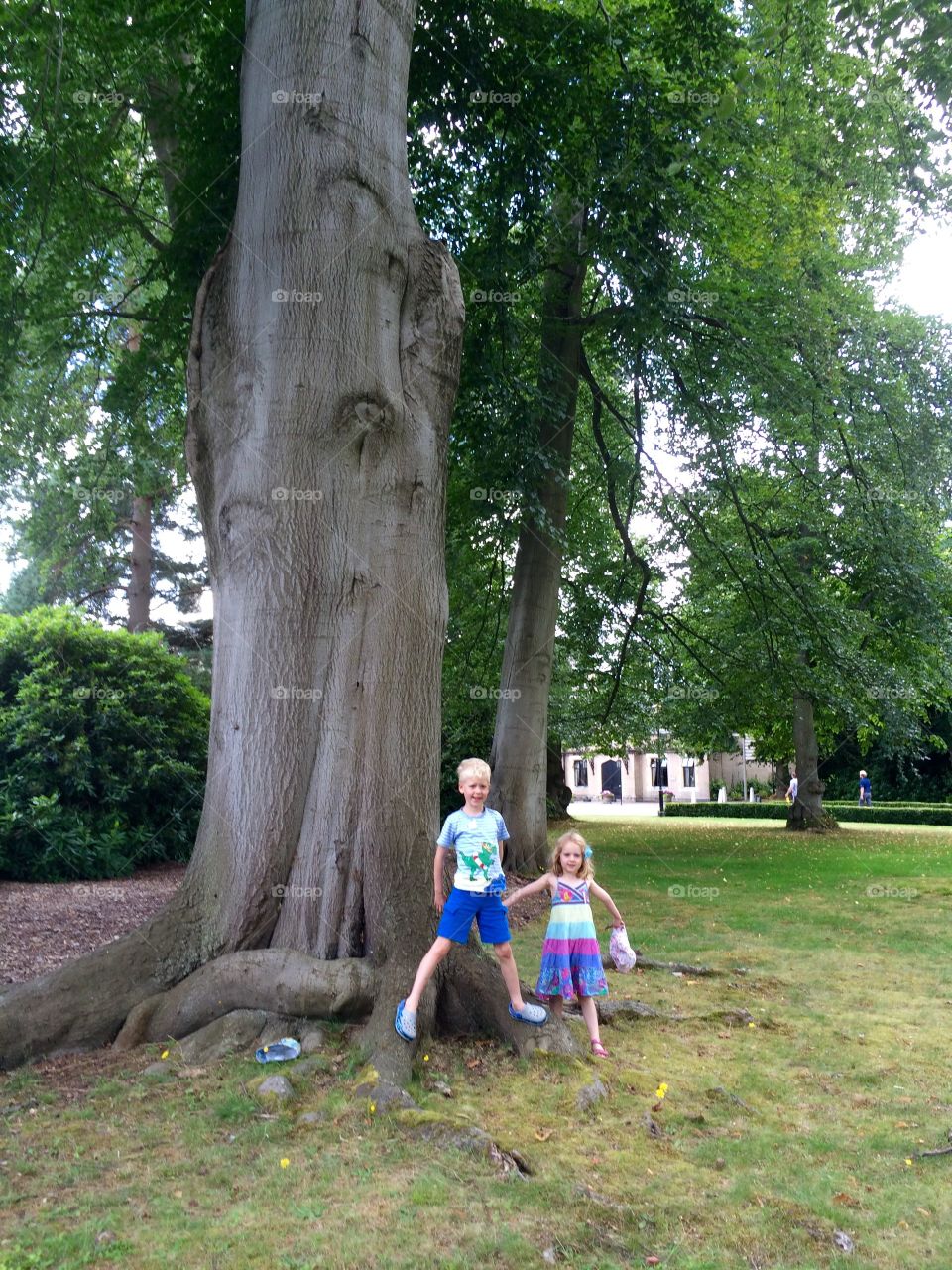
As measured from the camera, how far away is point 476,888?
551 centimetres

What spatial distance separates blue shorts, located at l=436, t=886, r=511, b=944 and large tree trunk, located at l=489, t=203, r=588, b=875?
798cm

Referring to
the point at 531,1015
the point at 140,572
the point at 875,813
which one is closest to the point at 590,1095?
the point at 531,1015

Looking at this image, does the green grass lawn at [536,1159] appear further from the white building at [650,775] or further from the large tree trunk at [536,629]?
the white building at [650,775]

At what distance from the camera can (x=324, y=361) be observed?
20.5 feet

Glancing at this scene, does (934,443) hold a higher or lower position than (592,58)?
lower

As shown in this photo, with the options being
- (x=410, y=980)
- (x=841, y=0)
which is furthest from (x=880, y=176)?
(x=410, y=980)

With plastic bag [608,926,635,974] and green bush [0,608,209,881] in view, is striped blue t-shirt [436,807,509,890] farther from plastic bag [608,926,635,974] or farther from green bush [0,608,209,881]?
green bush [0,608,209,881]

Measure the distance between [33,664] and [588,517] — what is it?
953 cm

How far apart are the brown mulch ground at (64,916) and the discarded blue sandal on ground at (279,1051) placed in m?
2.94

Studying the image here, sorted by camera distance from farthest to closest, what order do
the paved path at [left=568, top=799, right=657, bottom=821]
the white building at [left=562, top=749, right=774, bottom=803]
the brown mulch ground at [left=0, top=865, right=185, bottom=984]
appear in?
the white building at [left=562, top=749, right=774, bottom=803], the paved path at [left=568, top=799, right=657, bottom=821], the brown mulch ground at [left=0, top=865, right=185, bottom=984]

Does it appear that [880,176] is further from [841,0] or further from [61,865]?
[61,865]

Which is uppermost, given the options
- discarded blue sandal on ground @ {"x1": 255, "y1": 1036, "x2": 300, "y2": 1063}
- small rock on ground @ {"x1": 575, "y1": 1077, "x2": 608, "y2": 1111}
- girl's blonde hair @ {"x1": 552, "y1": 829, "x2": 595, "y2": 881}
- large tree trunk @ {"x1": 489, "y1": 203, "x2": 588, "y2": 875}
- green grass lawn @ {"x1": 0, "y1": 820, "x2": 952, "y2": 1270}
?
large tree trunk @ {"x1": 489, "y1": 203, "x2": 588, "y2": 875}

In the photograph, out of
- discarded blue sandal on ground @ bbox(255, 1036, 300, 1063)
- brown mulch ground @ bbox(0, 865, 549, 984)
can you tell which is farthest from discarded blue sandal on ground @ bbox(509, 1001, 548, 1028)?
brown mulch ground @ bbox(0, 865, 549, 984)

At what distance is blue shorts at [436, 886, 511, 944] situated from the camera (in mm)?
5477
